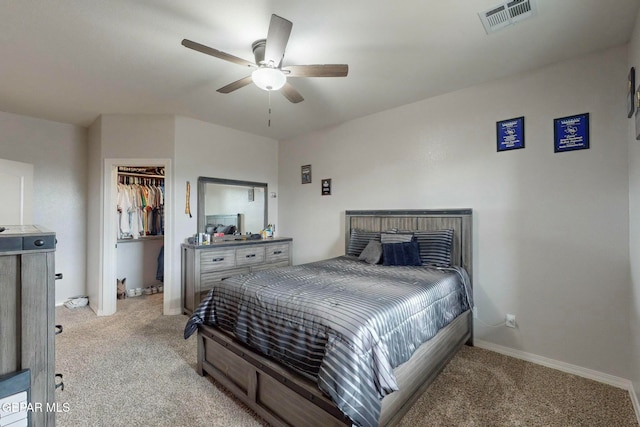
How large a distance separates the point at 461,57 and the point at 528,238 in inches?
67.4

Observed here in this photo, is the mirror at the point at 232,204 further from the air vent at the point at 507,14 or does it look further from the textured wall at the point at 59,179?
the air vent at the point at 507,14

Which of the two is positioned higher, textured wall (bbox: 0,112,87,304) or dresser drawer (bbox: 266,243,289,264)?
textured wall (bbox: 0,112,87,304)

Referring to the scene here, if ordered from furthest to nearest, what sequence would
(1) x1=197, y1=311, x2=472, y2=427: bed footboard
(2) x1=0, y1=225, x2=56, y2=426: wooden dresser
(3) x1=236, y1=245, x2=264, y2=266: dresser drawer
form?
(3) x1=236, y1=245, x2=264, y2=266: dresser drawer < (1) x1=197, y1=311, x2=472, y2=427: bed footboard < (2) x1=0, y1=225, x2=56, y2=426: wooden dresser

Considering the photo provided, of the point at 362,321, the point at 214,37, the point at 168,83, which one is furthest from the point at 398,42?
the point at 168,83

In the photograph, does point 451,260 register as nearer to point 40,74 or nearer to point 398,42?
point 398,42

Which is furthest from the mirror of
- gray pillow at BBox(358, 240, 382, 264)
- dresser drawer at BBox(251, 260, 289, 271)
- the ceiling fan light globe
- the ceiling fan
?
the ceiling fan light globe

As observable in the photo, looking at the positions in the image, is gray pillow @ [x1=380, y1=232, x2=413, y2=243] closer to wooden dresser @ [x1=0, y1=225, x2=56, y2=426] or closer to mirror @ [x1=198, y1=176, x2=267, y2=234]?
mirror @ [x1=198, y1=176, x2=267, y2=234]

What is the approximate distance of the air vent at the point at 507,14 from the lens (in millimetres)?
1801

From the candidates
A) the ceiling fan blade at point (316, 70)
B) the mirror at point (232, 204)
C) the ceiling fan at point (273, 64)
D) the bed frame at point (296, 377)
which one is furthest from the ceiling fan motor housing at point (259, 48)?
the mirror at point (232, 204)

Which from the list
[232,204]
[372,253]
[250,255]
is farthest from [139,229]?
[372,253]

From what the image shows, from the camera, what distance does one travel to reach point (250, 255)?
410cm

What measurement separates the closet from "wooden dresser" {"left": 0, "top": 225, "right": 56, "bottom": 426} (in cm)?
385

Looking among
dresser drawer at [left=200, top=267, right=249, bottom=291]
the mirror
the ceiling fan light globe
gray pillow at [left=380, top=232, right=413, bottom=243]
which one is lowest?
dresser drawer at [left=200, top=267, right=249, bottom=291]

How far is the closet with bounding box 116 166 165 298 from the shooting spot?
14.8 ft
